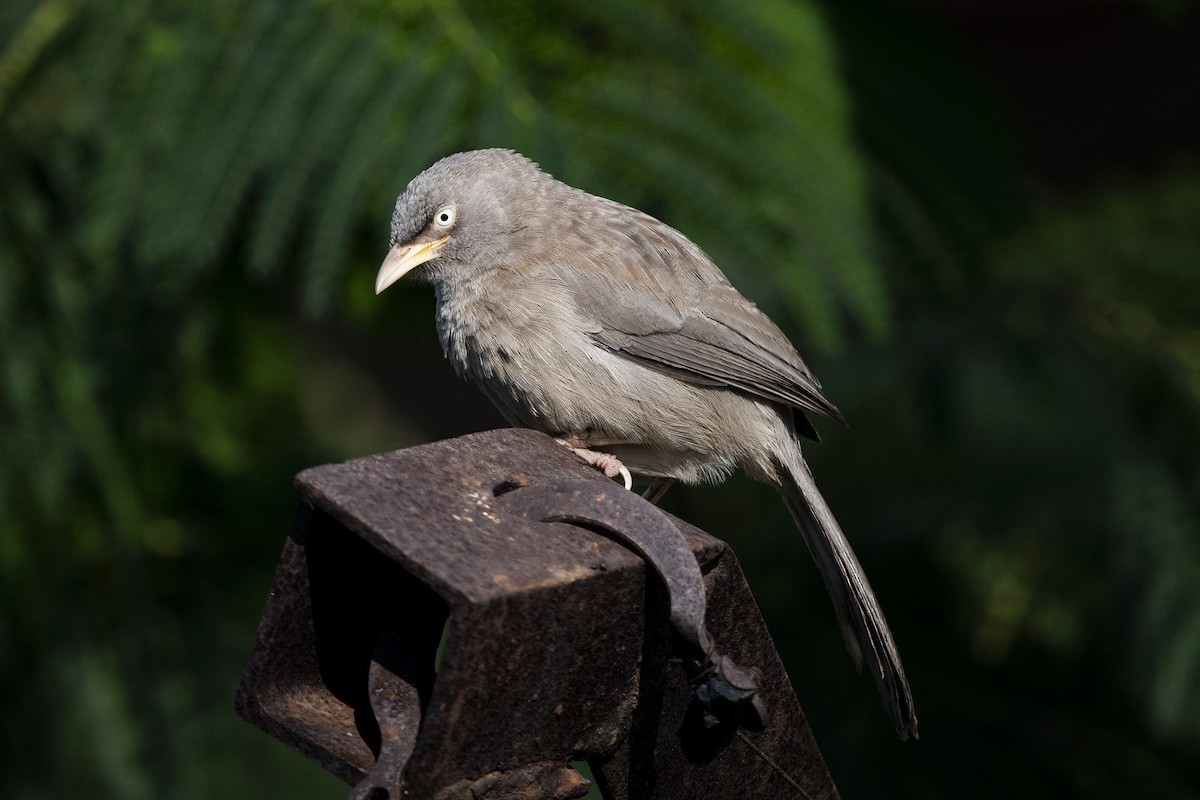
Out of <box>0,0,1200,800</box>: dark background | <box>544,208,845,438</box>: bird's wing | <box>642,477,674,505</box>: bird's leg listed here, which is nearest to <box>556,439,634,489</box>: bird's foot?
<box>544,208,845,438</box>: bird's wing

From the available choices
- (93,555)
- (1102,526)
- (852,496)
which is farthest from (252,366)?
(1102,526)

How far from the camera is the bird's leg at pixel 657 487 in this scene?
15.1 feet

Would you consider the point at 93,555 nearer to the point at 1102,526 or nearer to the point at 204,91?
the point at 204,91

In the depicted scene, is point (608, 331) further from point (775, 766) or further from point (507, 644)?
point (507, 644)

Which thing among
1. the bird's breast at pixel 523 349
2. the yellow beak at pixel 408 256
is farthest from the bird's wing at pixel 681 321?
the yellow beak at pixel 408 256

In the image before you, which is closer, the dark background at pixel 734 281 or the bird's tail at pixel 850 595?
the bird's tail at pixel 850 595

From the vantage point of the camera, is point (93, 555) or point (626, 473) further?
point (93, 555)

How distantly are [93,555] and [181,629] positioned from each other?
1.56 feet

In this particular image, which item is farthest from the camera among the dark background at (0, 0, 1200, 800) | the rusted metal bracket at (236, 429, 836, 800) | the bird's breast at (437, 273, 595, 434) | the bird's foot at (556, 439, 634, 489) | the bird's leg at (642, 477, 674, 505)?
the dark background at (0, 0, 1200, 800)

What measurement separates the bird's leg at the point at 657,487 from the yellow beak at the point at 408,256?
3.34 ft

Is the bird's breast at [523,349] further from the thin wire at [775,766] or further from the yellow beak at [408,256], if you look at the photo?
the thin wire at [775,766]

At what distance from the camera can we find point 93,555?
5.76m

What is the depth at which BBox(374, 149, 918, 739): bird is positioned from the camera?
4055 millimetres

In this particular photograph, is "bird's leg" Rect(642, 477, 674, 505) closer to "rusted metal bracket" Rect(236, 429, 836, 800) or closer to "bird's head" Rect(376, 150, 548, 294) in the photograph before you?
"bird's head" Rect(376, 150, 548, 294)
